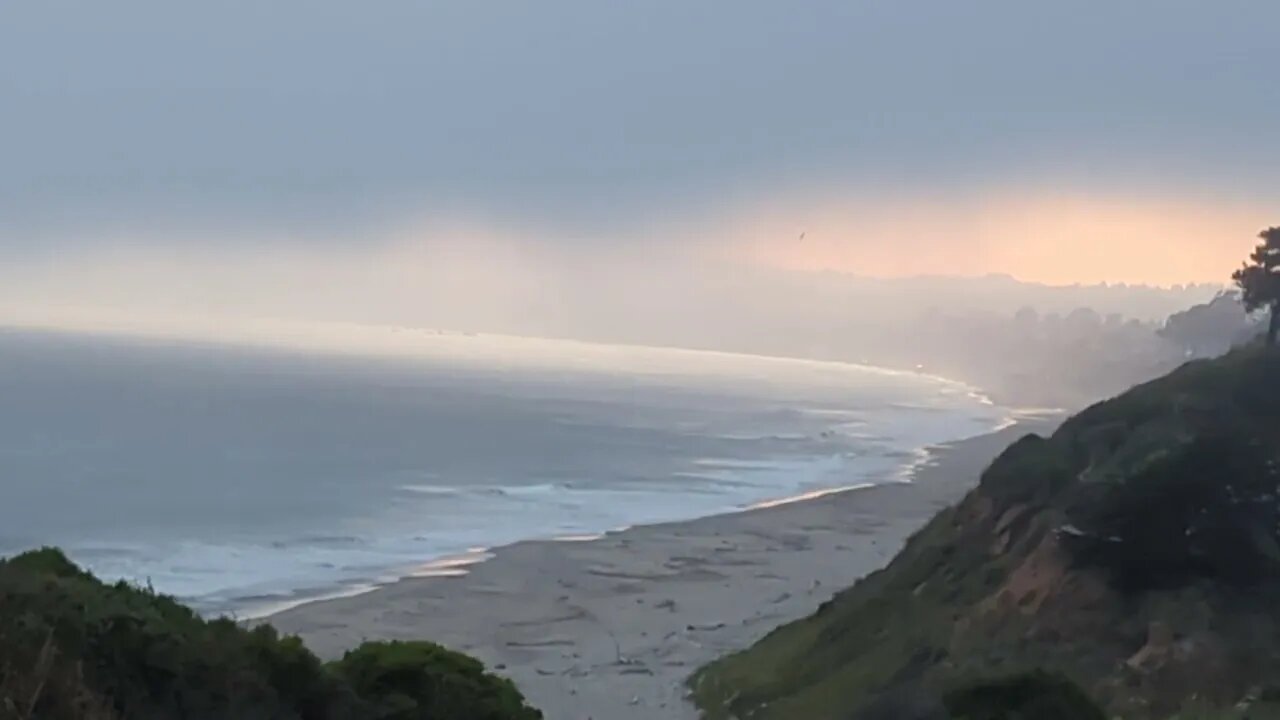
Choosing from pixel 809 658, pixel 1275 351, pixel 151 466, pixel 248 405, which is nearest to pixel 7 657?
pixel 809 658

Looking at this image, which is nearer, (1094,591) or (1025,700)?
(1025,700)

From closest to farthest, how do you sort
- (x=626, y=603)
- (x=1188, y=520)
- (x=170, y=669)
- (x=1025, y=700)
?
1. (x=170, y=669)
2. (x=1025, y=700)
3. (x=1188, y=520)
4. (x=626, y=603)

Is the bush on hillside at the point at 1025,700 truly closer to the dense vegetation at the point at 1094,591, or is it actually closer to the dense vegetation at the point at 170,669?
the dense vegetation at the point at 1094,591

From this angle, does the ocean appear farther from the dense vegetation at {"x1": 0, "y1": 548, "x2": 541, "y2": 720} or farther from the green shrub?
the dense vegetation at {"x1": 0, "y1": 548, "x2": 541, "y2": 720}

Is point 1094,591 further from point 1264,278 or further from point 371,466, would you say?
point 371,466

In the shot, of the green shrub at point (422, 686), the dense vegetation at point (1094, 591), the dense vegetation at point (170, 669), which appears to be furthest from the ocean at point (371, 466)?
Answer: the dense vegetation at point (170, 669)

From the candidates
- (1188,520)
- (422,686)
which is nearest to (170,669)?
(422,686)
